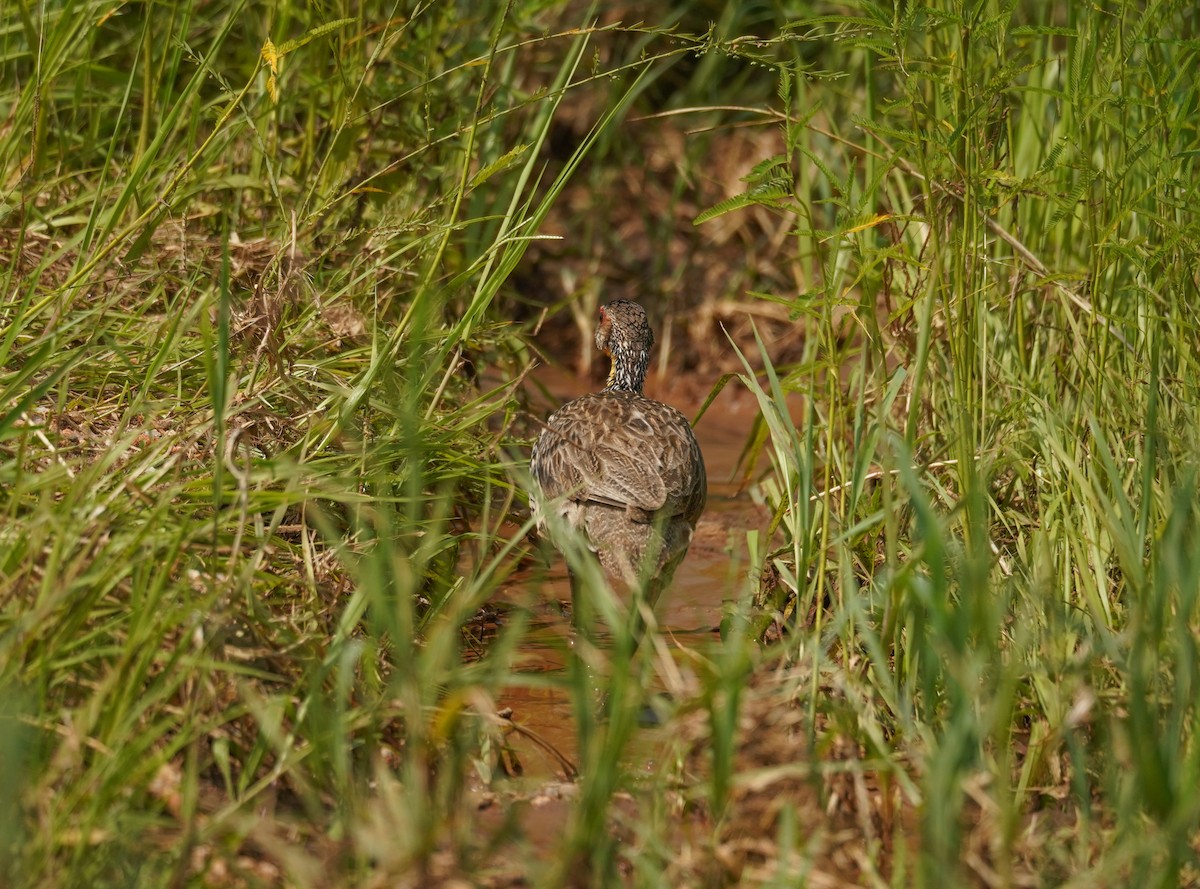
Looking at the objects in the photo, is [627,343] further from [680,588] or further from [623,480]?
[623,480]

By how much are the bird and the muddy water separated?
0.72 feet

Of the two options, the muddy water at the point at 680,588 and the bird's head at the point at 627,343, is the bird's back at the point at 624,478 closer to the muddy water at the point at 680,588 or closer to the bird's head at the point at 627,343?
the muddy water at the point at 680,588

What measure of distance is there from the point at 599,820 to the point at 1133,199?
8.73 feet

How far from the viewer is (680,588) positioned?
6219mm

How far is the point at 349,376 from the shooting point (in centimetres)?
509

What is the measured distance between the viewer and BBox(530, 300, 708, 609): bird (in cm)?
537

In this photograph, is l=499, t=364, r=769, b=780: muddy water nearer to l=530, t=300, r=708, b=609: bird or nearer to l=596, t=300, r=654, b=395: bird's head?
l=530, t=300, r=708, b=609: bird

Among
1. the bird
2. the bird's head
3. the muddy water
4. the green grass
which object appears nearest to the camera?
the green grass

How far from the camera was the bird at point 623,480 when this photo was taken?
17.6ft

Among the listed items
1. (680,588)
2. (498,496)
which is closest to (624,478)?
(498,496)

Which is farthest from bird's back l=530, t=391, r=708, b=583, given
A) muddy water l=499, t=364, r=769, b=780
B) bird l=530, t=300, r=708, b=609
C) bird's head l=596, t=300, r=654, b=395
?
bird's head l=596, t=300, r=654, b=395

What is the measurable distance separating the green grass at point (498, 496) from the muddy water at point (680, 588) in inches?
7.6

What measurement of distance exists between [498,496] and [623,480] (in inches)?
20.4

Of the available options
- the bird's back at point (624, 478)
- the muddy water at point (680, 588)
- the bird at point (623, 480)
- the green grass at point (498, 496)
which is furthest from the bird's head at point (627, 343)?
the bird's back at point (624, 478)
